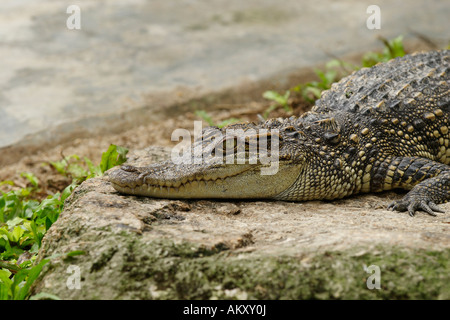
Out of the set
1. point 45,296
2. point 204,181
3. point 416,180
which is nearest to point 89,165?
point 204,181

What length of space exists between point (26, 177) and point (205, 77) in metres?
4.02

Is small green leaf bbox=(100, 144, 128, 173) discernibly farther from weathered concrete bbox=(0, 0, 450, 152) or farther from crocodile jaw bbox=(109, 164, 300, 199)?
weathered concrete bbox=(0, 0, 450, 152)

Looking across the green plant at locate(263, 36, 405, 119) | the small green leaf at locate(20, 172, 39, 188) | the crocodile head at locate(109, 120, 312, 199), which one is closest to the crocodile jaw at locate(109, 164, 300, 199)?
the crocodile head at locate(109, 120, 312, 199)

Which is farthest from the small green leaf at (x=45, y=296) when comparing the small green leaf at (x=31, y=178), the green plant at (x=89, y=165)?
the small green leaf at (x=31, y=178)

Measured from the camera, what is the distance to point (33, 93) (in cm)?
861

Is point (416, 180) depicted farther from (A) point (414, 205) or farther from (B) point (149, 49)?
(B) point (149, 49)

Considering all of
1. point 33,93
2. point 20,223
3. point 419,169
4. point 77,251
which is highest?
point 33,93

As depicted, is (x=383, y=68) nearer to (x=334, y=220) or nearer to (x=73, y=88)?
(x=334, y=220)

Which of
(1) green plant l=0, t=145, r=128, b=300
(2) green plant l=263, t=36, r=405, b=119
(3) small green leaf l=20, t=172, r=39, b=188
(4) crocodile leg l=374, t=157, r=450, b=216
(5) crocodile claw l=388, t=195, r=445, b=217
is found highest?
(2) green plant l=263, t=36, r=405, b=119

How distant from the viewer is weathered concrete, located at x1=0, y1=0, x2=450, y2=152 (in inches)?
328

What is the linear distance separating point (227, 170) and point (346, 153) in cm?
126

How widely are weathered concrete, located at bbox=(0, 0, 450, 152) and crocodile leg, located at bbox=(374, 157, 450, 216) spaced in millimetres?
4560

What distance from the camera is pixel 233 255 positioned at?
346 centimetres
